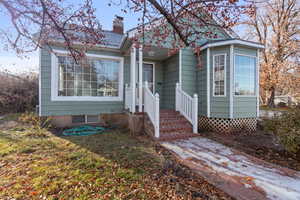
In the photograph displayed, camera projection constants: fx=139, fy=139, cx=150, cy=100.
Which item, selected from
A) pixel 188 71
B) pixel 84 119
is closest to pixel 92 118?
pixel 84 119

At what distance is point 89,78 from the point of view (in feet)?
19.8

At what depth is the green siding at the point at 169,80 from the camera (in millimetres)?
6227

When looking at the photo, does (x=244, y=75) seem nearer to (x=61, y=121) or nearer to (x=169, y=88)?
(x=169, y=88)

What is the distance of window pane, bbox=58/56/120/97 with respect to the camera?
5.66m

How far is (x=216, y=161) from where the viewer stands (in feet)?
9.66

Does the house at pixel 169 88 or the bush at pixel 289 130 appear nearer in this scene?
the bush at pixel 289 130

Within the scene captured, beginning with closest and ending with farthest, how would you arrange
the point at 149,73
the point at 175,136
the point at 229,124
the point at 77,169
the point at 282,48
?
the point at 77,169 < the point at 175,136 < the point at 229,124 < the point at 149,73 < the point at 282,48

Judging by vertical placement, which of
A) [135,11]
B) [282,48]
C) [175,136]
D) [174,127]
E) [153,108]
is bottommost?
[175,136]

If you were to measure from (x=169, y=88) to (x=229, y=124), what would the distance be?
2912mm

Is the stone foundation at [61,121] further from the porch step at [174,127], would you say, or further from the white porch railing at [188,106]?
the white porch railing at [188,106]

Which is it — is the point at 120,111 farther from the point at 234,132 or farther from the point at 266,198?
the point at 266,198

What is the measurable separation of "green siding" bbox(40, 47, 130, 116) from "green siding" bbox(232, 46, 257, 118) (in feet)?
15.1

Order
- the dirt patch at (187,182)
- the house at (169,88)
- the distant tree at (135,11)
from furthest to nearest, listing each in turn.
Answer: the house at (169,88) < the distant tree at (135,11) < the dirt patch at (187,182)

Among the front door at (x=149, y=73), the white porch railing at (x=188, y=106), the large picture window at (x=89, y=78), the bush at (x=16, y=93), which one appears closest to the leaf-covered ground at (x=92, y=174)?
the white porch railing at (x=188, y=106)
